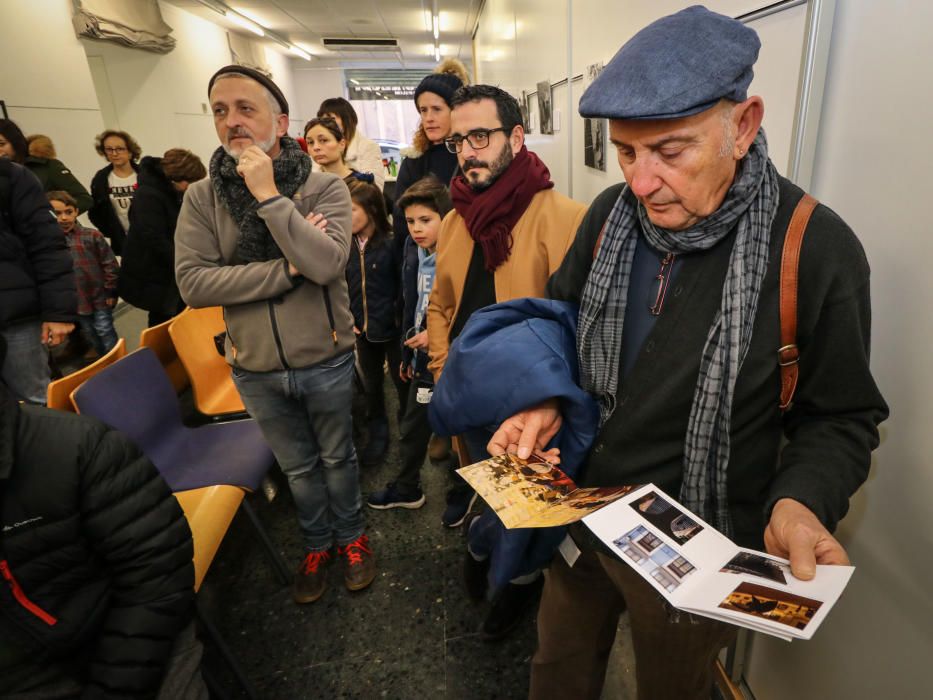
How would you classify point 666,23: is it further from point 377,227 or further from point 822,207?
point 377,227

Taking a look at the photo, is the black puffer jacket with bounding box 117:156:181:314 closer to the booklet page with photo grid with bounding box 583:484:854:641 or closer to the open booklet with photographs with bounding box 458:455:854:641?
the open booklet with photographs with bounding box 458:455:854:641

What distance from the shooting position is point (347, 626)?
1892mm

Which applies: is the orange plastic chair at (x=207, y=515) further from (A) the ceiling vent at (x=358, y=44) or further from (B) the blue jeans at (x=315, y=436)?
(A) the ceiling vent at (x=358, y=44)

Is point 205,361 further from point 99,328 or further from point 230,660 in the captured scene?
point 99,328

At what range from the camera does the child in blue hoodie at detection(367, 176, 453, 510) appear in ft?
7.01

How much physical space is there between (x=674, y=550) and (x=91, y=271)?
4.31 meters

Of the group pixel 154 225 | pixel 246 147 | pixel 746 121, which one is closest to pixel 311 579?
pixel 246 147

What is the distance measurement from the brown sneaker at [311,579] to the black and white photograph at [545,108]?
2.78m

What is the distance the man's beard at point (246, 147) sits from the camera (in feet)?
4.83

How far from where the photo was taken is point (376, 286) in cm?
261

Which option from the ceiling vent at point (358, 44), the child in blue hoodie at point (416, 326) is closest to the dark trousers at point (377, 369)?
the child in blue hoodie at point (416, 326)

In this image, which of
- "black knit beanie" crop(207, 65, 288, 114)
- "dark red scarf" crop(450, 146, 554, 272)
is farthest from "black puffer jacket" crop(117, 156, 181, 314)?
"dark red scarf" crop(450, 146, 554, 272)

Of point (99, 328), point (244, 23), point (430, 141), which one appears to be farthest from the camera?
point (244, 23)

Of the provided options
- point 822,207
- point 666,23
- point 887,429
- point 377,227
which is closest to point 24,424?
point 666,23
